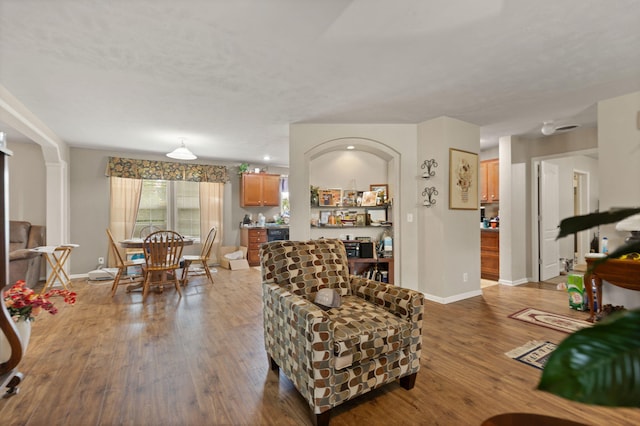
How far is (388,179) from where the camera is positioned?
177 inches

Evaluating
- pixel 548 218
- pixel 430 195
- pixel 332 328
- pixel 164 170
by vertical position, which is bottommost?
pixel 332 328

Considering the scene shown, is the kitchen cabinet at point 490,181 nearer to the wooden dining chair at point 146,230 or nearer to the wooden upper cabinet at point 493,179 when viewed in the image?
the wooden upper cabinet at point 493,179

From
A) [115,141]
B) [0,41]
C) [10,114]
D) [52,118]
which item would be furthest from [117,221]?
[0,41]

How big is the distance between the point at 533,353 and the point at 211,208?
6173 millimetres

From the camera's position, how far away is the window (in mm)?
6375

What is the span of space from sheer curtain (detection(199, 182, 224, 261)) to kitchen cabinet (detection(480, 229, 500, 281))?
17.8 ft

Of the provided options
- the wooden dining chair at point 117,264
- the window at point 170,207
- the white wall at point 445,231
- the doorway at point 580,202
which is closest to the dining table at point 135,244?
the wooden dining chair at point 117,264

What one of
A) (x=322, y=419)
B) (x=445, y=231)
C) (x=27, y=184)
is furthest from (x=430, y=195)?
(x=27, y=184)

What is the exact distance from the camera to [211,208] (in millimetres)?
6910

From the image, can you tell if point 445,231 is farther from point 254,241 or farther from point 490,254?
point 254,241

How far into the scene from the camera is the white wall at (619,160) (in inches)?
126

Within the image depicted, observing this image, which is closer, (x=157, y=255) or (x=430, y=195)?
(x=430, y=195)

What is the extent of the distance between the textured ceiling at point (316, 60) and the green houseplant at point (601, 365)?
77.7 inches

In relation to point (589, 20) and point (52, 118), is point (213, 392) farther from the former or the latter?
point (52, 118)
